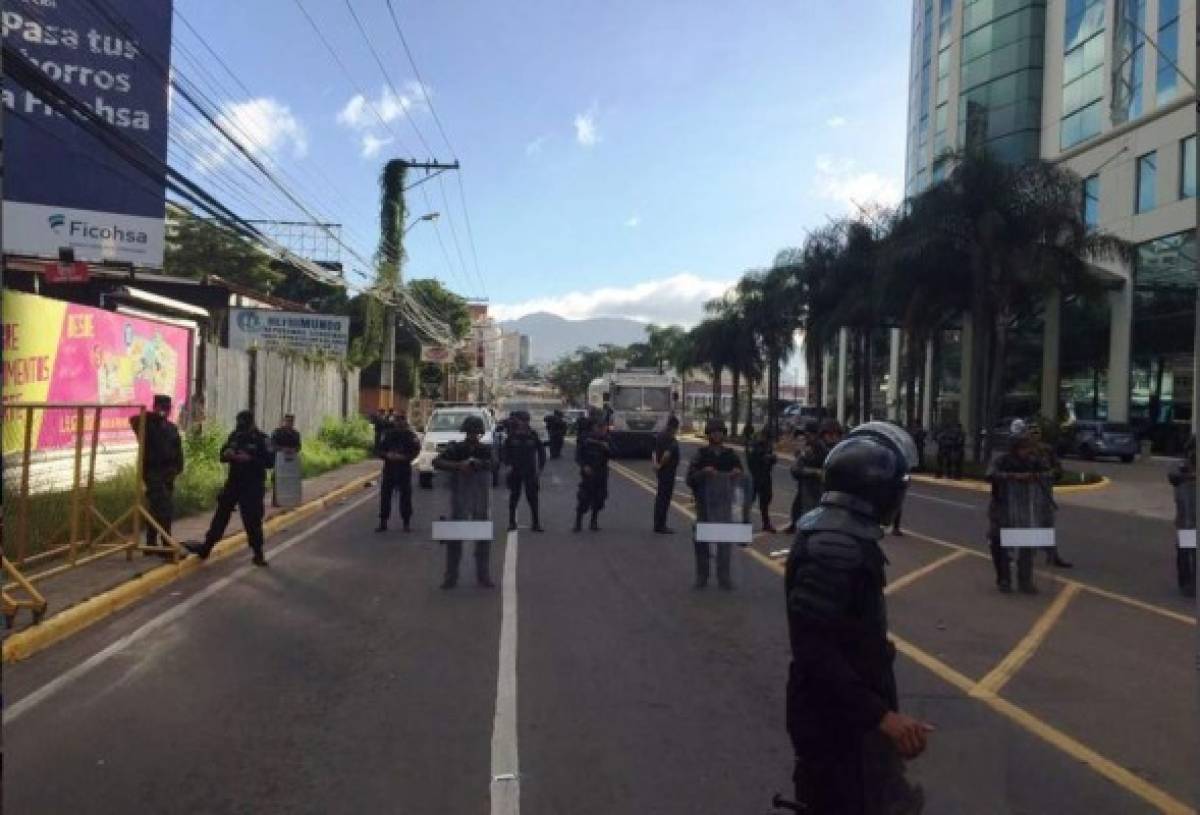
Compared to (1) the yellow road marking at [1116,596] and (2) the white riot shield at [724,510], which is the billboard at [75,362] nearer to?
(2) the white riot shield at [724,510]

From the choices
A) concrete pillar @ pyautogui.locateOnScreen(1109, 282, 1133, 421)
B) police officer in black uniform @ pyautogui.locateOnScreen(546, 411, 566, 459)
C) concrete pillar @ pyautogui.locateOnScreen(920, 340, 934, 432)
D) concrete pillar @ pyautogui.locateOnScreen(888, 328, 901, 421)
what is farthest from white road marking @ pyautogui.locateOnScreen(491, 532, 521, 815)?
concrete pillar @ pyautogui.locateOnScreen(888, 328, 901, 421)

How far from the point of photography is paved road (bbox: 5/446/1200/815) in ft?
16.3

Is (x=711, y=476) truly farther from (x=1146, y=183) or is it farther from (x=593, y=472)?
(x=1146, y=183)

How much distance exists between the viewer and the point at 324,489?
21297mm

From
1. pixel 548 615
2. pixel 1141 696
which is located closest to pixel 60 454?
pixel 548 615

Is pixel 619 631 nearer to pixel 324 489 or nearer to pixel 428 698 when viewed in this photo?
pixel 428 698

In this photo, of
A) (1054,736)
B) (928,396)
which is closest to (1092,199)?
(928,396)

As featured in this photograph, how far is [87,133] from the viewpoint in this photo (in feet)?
57.4

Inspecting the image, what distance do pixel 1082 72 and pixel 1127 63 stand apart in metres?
3.23

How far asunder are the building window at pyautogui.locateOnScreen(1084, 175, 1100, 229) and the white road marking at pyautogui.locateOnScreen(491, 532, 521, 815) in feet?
136

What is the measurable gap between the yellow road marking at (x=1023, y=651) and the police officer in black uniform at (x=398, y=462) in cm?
862

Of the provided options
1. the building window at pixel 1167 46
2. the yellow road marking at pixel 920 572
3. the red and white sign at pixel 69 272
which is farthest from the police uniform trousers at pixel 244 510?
the building window at pixel 1167 46

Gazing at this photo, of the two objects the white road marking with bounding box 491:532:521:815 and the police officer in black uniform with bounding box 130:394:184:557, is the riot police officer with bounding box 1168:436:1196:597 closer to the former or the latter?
the white road marking with bounding box 491:532:521:815

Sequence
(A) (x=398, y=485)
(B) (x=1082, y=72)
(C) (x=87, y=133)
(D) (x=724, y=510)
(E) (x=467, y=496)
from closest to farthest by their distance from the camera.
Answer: (E) (x=467, y=496)
(D) (x=724, y=510)
(A) (x=398, y=485)
(C) (x=87, y=133)
(B) (x=1082, y=72)
